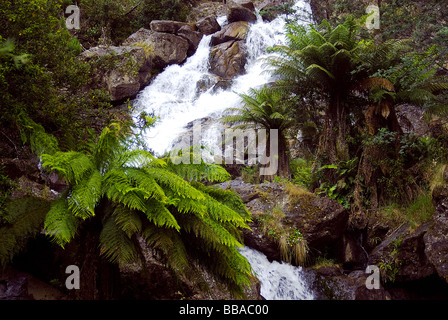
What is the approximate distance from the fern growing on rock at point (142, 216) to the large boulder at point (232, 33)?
1470 cm

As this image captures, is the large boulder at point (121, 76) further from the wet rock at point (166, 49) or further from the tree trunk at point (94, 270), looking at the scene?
the tree trunk at point (94, 270)

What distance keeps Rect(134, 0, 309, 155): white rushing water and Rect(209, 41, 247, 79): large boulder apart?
0.26m

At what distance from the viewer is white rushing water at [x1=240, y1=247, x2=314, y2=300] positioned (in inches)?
206

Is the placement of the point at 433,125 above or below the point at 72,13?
below

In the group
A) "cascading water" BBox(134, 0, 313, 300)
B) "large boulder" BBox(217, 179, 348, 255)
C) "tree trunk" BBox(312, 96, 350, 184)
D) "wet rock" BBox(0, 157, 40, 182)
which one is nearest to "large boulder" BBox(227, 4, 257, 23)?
"cascading water" BBox(134, 0, 313, 300)

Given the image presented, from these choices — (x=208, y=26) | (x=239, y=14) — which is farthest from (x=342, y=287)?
(x=208, y=26)

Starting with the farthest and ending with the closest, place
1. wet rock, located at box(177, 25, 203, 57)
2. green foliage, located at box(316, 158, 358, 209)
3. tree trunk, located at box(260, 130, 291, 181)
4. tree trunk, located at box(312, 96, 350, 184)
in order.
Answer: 1. wet rock, located at box(177, 25, 203, 57)
2. tree trunk, located at box(260, 130, 291, 181)
3. tree trunk, located at box(312, 96, 350, 184)
4. green foliage, located at box(316, 158, 358, 209)

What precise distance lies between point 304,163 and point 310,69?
12.9ft

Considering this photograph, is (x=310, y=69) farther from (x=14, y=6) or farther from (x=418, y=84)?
(x=14, y=6)

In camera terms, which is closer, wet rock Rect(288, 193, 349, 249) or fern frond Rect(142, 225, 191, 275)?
fern frond Rect(142, 225, 191, 275)

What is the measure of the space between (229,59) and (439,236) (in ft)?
40.8

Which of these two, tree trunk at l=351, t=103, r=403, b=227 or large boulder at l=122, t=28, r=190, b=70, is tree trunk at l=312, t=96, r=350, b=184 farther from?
large boulder at l=122, t=28, r=190, b=70

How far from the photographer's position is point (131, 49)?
45.9 ft
